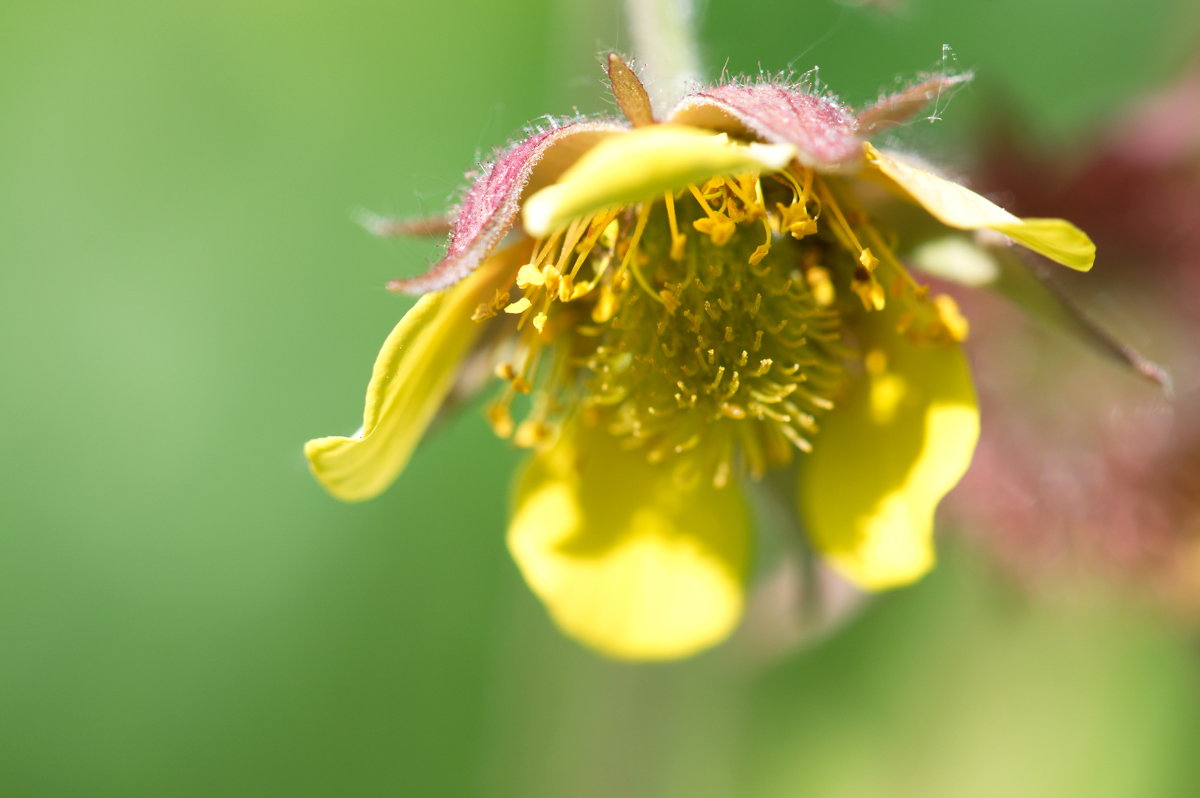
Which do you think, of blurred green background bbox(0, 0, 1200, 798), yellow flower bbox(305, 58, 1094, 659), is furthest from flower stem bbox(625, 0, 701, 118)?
blurred green background bbox(0, 0, 1200, 798)

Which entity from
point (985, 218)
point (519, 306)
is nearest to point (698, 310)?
point (519, 306)

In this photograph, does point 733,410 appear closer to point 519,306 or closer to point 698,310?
point 698,310

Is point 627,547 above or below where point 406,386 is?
below

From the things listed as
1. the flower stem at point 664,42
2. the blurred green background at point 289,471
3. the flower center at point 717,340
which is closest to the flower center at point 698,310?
the flower center at point 717,340

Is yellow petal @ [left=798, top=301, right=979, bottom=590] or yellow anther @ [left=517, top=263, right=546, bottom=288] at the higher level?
yellow anther @ [left=517, top=263, right=546, bottom=288]

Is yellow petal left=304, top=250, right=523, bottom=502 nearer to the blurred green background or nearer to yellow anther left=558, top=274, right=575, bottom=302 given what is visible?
yellow anther left=558, top=274, right=575, bottom=302

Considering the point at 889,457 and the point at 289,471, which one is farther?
the point at 289,471

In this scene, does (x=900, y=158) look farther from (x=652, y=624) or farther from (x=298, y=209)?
(x=298, y=209)
